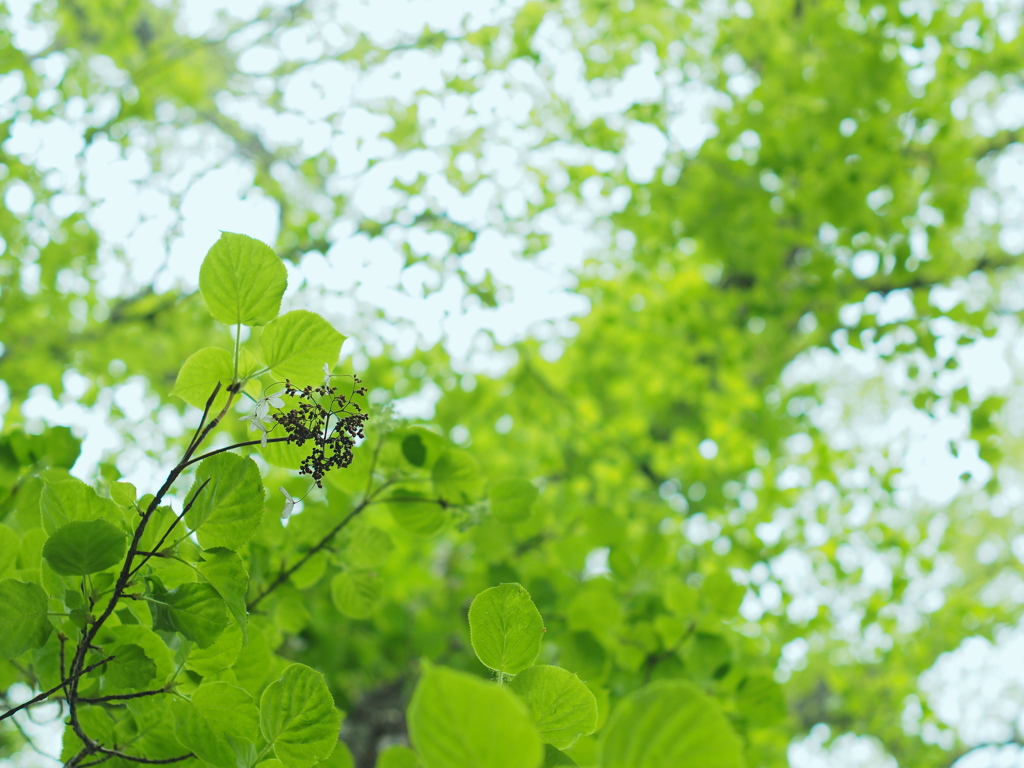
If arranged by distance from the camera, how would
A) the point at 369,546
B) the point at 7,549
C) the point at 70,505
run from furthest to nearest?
the point at 369,546 → the point at 7,549 → the point at 70,505

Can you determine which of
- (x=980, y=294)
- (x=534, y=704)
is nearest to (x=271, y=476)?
(x=534, y=704)

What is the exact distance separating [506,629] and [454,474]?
1.75ft

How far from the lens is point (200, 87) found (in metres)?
4.38

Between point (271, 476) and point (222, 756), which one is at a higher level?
point (271, 476)

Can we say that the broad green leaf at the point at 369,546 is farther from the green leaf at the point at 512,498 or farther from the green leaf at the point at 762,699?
the green leaf at the point at 762,699

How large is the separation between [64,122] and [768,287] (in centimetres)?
384

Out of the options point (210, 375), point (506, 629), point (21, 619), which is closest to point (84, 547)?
point (21, 619)

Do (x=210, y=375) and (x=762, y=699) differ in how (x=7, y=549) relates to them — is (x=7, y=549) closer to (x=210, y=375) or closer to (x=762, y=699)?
(x=210, y=375)

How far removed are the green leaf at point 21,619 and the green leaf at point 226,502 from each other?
18 centimetres

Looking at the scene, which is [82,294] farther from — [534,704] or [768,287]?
[534,704]

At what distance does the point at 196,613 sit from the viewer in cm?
75

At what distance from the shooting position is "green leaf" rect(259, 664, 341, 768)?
778mm

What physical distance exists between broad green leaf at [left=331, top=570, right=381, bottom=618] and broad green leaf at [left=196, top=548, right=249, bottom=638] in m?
0.52

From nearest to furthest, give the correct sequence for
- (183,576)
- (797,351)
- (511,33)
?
(183,576), (511,33), (797,351)
